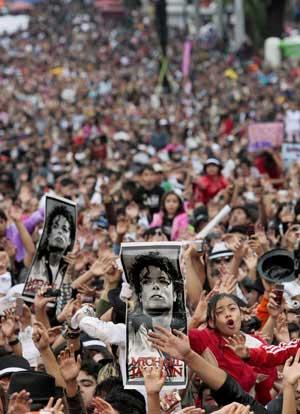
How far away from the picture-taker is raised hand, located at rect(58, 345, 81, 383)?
24.5ft

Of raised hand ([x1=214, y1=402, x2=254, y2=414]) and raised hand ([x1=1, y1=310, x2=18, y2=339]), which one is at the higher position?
raised hand ([x1=1, y1=310, x2=18, y2=339])

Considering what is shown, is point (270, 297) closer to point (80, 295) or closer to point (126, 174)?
point (80, 295)

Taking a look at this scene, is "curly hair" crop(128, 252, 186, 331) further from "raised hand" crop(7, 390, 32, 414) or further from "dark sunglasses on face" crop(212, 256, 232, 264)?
"dark sunglasses on face" crop(212, 256, 232, 264)

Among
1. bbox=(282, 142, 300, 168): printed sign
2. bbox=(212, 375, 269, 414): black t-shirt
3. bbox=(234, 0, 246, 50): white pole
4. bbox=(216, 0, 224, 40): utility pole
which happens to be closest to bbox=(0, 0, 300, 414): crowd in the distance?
bbox=(212, 375, 269, 414): black t-shirt

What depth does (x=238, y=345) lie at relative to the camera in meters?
7.72

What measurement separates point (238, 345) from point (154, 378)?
980mm

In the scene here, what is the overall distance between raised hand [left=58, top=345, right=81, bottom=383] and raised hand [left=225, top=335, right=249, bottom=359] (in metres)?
0.74

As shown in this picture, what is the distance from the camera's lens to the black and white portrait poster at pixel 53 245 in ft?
32.1

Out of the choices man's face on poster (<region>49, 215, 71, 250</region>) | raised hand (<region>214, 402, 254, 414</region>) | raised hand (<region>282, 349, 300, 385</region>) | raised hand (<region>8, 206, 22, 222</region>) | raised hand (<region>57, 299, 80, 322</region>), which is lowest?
raised hand (<region>214, 402, 254, 414</region>)

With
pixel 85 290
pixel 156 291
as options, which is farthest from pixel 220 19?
pixel 156 291

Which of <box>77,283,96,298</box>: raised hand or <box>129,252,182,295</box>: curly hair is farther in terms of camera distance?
<box>77,283,96,298</box>: raised hand

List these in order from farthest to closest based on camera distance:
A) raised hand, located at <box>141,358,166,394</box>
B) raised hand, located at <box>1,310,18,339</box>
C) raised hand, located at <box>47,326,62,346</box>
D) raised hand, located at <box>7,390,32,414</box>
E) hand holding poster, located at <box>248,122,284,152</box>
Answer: hand holding poster, located at <box>248,122,284,152</box>, raised hand, located at <box>1,310,18,339</box>, raised hand, located at <box>47,326,62,346</box>, raised hand, located at <box>141,358,166,394</box>, raised hand, located at <box>7,390,32,414</box>

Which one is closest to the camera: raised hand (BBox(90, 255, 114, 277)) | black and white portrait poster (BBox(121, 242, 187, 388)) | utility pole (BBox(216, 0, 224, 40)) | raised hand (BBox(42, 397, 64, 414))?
raised hand (BBox(42, 397, 64, 414))

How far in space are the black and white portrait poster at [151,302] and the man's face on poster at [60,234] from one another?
2.45m
